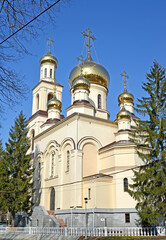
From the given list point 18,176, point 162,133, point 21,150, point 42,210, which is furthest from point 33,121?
point 162,133

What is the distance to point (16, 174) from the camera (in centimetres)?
2042

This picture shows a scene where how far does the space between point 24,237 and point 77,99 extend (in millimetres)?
11174

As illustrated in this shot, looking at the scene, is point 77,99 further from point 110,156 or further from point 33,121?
point 33,121

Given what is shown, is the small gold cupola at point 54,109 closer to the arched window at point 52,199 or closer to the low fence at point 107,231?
the arched window at point 52,199

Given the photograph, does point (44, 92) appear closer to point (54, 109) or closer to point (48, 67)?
point (48, 67)

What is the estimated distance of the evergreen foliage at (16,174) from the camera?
19.0 metres

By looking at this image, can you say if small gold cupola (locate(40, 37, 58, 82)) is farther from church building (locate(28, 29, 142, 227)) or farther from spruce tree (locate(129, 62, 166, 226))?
spruce tree (locate(129, 62, 166, 226))

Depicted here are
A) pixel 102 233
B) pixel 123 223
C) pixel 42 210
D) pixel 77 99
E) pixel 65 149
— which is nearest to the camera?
pixel 102 233

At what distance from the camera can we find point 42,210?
18094mm

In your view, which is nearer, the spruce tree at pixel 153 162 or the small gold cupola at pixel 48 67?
the spruce tree at pixel 153 162

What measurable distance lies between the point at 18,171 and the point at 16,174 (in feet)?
1.12

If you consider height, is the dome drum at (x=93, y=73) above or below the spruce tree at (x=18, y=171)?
above

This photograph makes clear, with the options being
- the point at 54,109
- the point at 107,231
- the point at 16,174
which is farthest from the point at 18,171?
the point at 107,231

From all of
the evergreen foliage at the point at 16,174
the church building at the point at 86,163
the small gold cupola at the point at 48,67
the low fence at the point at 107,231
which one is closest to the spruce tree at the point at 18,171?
the evergreen foliage at the point at 16,174
